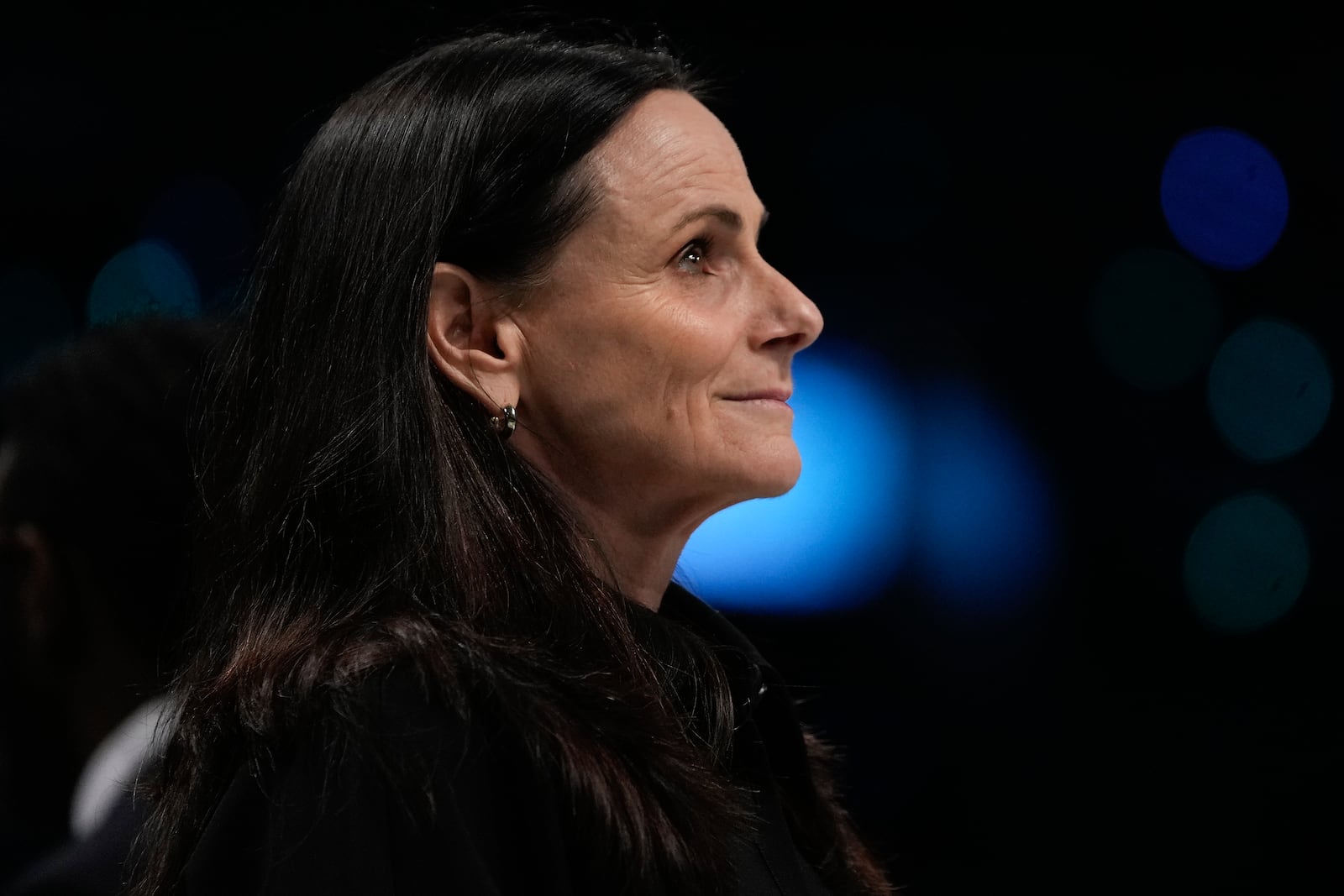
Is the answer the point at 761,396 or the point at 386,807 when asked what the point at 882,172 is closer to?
the point at 761,396

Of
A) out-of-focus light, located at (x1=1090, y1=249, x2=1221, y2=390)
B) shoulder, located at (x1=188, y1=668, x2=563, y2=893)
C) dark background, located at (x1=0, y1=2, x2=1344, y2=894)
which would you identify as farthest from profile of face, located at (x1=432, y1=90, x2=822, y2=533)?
out-of-focus light, located at (x1=1090, y1=249, x2=1221, y2=390)

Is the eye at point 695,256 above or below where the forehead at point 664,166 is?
below

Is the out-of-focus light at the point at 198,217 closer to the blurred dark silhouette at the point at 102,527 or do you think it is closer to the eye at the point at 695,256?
the blurred dark silhouette at the point at 102,527

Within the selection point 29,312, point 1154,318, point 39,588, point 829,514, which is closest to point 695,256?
point 39,588

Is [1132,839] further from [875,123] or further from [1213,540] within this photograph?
[875,123]

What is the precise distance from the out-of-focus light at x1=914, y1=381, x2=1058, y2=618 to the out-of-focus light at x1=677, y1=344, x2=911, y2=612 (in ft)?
0.22

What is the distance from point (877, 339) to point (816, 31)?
0.83 meters

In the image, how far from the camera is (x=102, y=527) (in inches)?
88.0

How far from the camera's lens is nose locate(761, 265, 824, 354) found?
5.95 ft

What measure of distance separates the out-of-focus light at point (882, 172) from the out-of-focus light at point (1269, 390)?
88 centimetres

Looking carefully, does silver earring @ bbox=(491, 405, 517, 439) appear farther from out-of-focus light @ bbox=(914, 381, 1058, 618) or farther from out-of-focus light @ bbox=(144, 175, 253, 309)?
out-of-focus light @ bbox=(914, 381, 1058, 618)

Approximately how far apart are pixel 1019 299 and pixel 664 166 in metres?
2.35

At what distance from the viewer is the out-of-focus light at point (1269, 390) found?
3.76 m

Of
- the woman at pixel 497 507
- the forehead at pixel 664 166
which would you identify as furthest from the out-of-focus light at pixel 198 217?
the forehead at pixel 664 166
